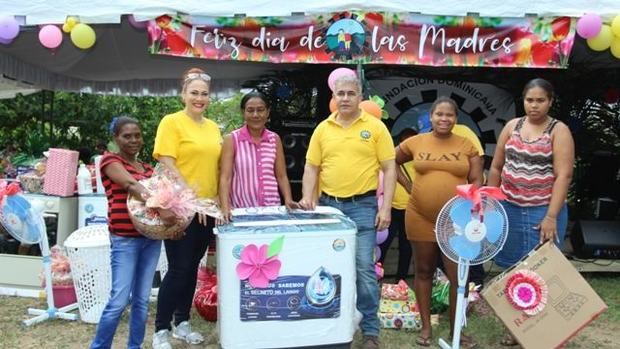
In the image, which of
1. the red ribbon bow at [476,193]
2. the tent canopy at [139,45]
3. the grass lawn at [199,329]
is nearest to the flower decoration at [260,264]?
the grass lawn at [199,329]

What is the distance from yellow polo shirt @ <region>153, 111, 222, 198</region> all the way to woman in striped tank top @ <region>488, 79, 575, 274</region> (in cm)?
173

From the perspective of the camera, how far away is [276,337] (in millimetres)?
3141

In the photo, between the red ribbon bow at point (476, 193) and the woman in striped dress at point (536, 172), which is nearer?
the red ribbon bow at point (476, 193)

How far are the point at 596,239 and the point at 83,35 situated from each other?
16.1 feet

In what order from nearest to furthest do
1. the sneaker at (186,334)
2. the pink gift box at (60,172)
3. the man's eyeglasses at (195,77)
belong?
1. the man's eyeglasses at (195,77)
2. the sneaker at (186,334)
3. the pink gift box at (60,172)

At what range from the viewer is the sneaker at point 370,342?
3406 mm

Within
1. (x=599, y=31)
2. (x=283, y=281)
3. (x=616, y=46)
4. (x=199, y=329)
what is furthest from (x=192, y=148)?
(x=616, y=46)

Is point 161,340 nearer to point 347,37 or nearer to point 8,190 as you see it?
point 8,190

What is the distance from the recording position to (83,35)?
4.60 meters

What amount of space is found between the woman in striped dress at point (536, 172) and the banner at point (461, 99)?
3.06 m

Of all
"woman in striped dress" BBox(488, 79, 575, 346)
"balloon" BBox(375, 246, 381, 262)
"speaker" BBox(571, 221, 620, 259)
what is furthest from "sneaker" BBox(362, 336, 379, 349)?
"speaker" BBox(571, 221, 620, 259)

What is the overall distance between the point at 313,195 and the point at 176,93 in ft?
24.6

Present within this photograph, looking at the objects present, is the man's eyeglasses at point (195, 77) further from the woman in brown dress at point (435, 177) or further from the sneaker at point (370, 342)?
the sneaker at point (370, 342)

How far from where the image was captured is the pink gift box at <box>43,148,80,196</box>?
4.86 m
